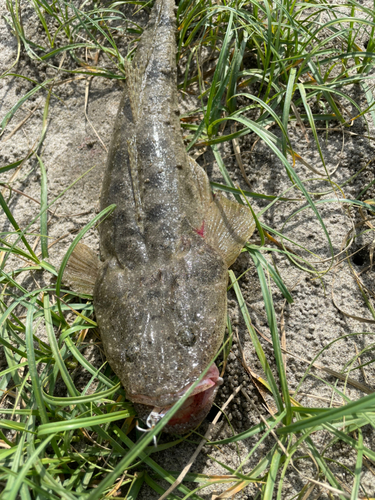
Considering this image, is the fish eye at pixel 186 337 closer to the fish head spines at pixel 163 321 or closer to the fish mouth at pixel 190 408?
the fish head spines at pixel 163 321

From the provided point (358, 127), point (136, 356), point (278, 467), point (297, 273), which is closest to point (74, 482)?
point (136, 356)

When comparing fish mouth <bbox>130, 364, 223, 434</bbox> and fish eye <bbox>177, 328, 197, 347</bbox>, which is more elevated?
fish eye <bbox>177, 328, 197, 347</bbox>

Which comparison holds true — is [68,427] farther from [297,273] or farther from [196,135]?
[196,135]

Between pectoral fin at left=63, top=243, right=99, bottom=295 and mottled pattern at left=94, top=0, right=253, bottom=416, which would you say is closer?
mottled pattern at left=94, top=0, right=253, bottom=416

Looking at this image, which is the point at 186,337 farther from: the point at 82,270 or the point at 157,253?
the point at 82,270

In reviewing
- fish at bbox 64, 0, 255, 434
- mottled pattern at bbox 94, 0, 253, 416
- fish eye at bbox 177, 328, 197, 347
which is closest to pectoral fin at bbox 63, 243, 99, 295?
fish at bbox 64, 0, 255, 434

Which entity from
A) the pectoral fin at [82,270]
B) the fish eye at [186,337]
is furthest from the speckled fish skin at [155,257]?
the pectoral fin at [82,270]

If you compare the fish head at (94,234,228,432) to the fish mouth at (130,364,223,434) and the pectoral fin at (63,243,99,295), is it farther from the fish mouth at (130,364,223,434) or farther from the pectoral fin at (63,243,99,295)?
the pectoral fin at (63,243,99,295)
